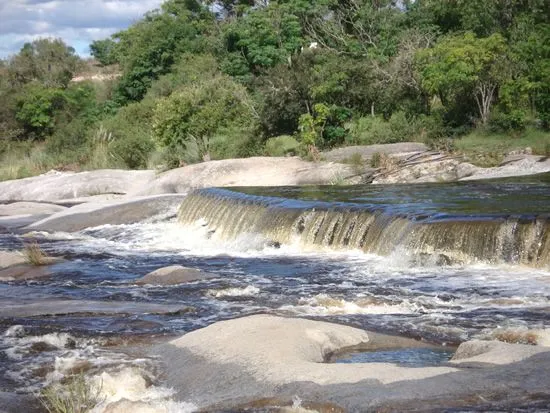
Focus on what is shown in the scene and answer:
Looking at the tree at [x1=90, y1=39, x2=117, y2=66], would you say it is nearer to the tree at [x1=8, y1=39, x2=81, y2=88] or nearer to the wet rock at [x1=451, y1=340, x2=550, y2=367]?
the tree at [x1=8, y1=39, x2=81, y2=88]

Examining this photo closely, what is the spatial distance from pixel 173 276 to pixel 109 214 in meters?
10.1

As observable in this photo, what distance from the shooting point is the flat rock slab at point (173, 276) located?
45.1ft

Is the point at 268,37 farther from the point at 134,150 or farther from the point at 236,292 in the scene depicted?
the point at 236,292

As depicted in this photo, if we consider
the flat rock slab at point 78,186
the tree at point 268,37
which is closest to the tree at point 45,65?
the tree at point 268,37

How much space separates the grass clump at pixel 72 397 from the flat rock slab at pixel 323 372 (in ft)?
2.36

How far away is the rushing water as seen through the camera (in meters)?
9.81

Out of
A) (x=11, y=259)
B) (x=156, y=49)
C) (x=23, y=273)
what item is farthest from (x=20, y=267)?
(x=156, y=49)

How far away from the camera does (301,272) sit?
14469 millimetres

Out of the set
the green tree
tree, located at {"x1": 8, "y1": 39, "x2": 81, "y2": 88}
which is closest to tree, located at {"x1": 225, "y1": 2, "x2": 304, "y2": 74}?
the green tree

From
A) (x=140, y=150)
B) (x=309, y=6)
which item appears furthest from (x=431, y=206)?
(x=309, y=6)

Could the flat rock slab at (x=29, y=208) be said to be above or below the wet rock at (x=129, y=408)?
below

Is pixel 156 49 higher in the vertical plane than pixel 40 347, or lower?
higher

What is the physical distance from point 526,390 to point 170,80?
3855 cm

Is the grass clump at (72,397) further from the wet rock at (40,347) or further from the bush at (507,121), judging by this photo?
the bush at (507,121)
